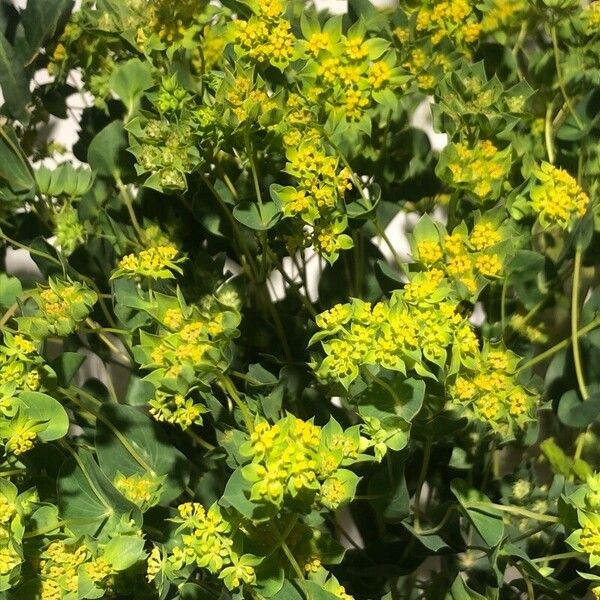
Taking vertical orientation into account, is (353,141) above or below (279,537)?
above

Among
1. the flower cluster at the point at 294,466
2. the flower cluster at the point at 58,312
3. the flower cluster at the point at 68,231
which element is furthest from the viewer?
the flower cluster at the point at 68,231

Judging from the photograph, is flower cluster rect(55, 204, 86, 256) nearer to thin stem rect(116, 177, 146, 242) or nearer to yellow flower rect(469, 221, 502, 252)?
thin stem rect(116, 177, 146, 242)

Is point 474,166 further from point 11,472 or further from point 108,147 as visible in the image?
point 11,472

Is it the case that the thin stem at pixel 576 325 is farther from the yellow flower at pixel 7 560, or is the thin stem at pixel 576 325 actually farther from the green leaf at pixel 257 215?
the yellow flower at pixel 7 560

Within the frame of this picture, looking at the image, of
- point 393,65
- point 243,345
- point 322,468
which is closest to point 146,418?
point 243,345

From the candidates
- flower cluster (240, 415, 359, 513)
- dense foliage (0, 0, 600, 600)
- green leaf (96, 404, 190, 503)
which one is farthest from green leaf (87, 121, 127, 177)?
flower cluster (240, 415, 359, 513)

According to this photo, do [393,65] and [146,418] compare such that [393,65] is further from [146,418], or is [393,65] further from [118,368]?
[118,368]

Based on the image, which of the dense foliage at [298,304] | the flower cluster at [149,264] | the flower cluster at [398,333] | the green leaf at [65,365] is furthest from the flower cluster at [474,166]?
the green leaf at [65,365]
